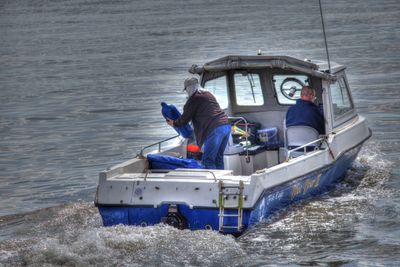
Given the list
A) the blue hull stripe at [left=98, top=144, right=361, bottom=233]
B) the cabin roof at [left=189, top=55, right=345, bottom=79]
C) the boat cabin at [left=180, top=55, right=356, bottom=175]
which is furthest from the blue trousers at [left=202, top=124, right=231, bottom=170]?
the cabin roof at [left=189, top=55, right=345, bottom=79]

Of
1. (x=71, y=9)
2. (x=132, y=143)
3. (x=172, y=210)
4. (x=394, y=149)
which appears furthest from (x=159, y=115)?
(x=71, y=9)

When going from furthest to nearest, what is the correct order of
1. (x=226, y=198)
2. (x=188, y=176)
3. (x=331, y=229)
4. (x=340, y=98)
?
(x=340, y=98) < (x=331, y=229) < (x=188, y=176) < (x=226, y=198)

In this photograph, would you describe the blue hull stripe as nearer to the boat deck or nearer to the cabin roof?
the boat deck

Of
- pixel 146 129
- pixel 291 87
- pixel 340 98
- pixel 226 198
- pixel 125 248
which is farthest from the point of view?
pixel 146 129

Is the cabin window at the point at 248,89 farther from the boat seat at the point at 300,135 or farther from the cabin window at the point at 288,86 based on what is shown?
the boat seat at the point at 300,135

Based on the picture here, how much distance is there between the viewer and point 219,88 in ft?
60.8

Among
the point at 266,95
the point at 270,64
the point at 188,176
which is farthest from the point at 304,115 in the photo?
the point at 188,176

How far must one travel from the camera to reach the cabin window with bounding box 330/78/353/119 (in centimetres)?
1786

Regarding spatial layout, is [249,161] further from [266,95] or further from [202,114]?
[266,95]

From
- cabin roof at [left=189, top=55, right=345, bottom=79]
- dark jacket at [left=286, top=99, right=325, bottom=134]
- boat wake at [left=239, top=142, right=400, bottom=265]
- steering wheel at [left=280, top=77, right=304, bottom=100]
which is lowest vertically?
boat wake at [left=239, top=142, right=400, bottom=265]

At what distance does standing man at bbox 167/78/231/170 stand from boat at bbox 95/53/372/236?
470 mm

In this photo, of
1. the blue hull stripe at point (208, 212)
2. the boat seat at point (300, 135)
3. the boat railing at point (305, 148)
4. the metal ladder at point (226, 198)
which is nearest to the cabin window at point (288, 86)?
the boat seat at point (300, 135)

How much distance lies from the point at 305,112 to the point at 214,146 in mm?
2022

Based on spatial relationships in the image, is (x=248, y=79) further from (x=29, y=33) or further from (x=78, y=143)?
(x=29, y=33)
